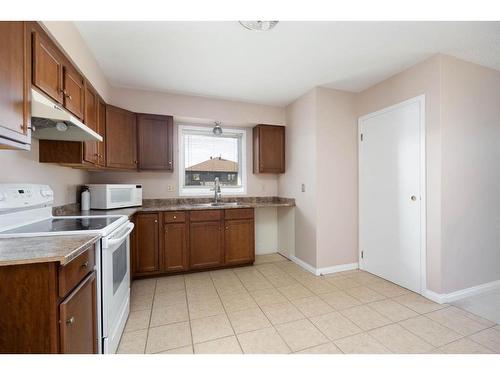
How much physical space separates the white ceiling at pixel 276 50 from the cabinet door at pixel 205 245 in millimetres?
1841

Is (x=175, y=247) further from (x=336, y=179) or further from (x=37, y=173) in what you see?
(x=336, y=179)

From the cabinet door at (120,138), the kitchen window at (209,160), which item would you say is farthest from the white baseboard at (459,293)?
the cabinet door at (120,138)

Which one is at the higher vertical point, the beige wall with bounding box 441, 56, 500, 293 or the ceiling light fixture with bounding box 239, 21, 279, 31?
the ceiling light fixture with bounding box 239, 21, 279, 31

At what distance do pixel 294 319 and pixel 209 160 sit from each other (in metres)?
2.54

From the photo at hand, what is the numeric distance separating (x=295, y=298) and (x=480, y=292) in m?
1.93

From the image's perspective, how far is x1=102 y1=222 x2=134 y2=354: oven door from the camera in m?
1.38

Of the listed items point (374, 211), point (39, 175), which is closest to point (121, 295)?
point (39, 175)

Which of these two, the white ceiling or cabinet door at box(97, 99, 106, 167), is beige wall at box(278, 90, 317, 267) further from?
cabinet door at box(97, 99, 106, 167)

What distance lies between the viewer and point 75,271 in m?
1.04

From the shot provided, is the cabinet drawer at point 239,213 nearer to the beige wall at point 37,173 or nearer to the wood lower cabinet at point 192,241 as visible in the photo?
the wood lower cabinet at point 192,241

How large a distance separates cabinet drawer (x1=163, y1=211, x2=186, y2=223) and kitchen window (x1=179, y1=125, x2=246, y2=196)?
0.62m

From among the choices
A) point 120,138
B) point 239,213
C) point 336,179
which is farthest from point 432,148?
point 120,138

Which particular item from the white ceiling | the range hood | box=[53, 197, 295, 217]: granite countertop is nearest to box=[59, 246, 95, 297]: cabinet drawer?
the range hood

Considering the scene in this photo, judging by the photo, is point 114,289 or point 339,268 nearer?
point 114,289
